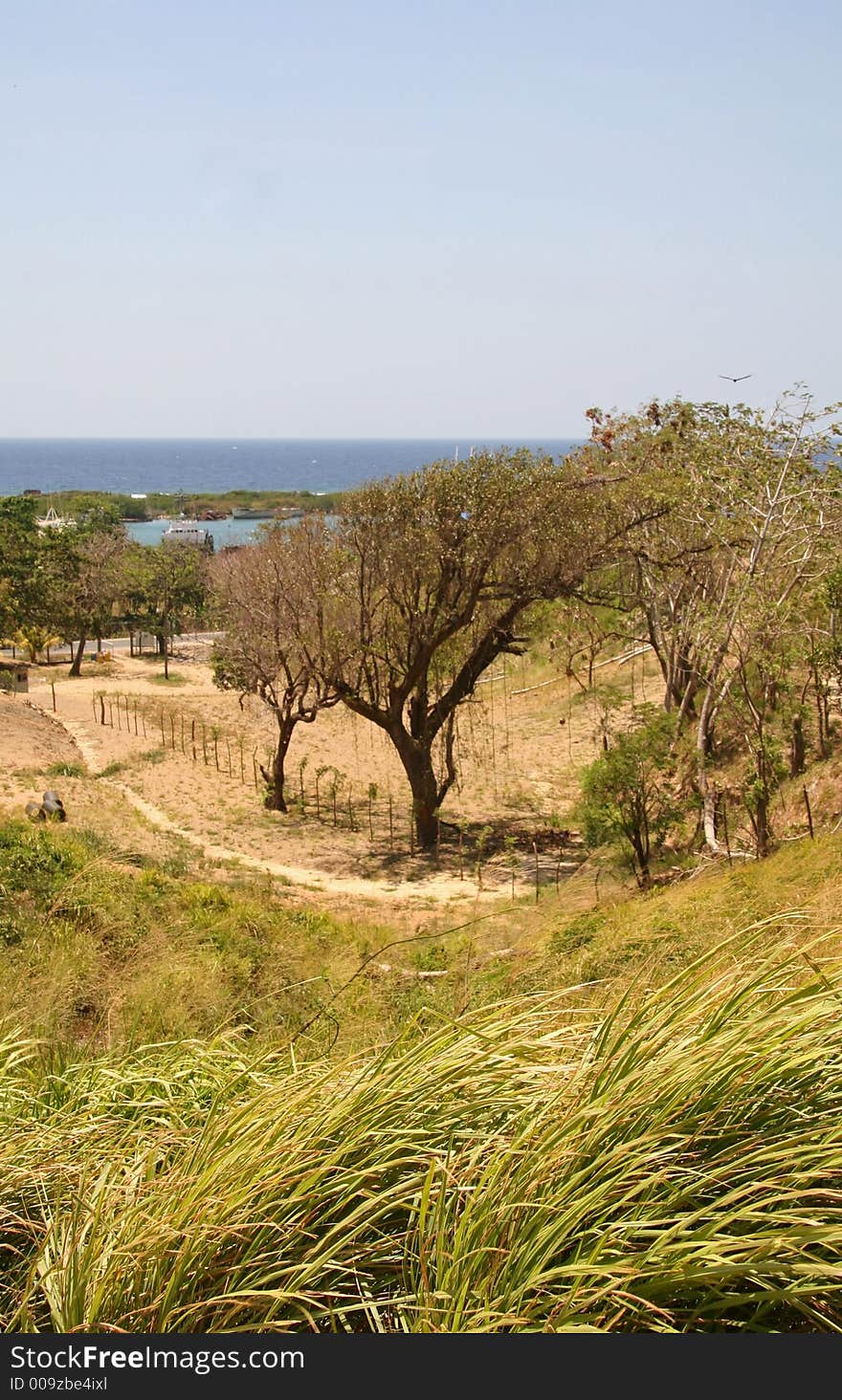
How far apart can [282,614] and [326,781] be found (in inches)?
200

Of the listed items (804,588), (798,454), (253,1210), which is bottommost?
(253,1210)

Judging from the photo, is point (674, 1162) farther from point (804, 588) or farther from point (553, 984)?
point (804, 588)

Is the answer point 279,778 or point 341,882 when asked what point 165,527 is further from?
point 341,882

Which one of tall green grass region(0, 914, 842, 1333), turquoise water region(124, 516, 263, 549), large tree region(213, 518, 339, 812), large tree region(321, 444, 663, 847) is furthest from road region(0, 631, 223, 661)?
turquoise water region(124, 516, 263, 549)

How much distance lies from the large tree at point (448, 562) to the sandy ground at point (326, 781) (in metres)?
1.83

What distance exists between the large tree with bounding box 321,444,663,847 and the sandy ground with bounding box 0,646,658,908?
1.83 m

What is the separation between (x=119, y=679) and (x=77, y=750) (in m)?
12.5

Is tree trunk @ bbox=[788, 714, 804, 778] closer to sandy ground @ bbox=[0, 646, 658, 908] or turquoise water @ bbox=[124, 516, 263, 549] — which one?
sandy ground @ bbox=[0, 646, 658, 908]

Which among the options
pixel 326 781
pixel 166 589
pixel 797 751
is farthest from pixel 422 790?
pixel 166 589

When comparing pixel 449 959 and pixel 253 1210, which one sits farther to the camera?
pixel 449 959

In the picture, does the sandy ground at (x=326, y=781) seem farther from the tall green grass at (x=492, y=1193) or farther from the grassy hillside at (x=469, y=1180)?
the tall green grass at (x=492, y=1193)

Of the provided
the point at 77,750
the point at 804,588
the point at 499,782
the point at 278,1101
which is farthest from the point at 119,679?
the point at 278,1101

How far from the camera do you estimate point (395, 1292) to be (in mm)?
2578

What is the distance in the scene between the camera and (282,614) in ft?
65.8
